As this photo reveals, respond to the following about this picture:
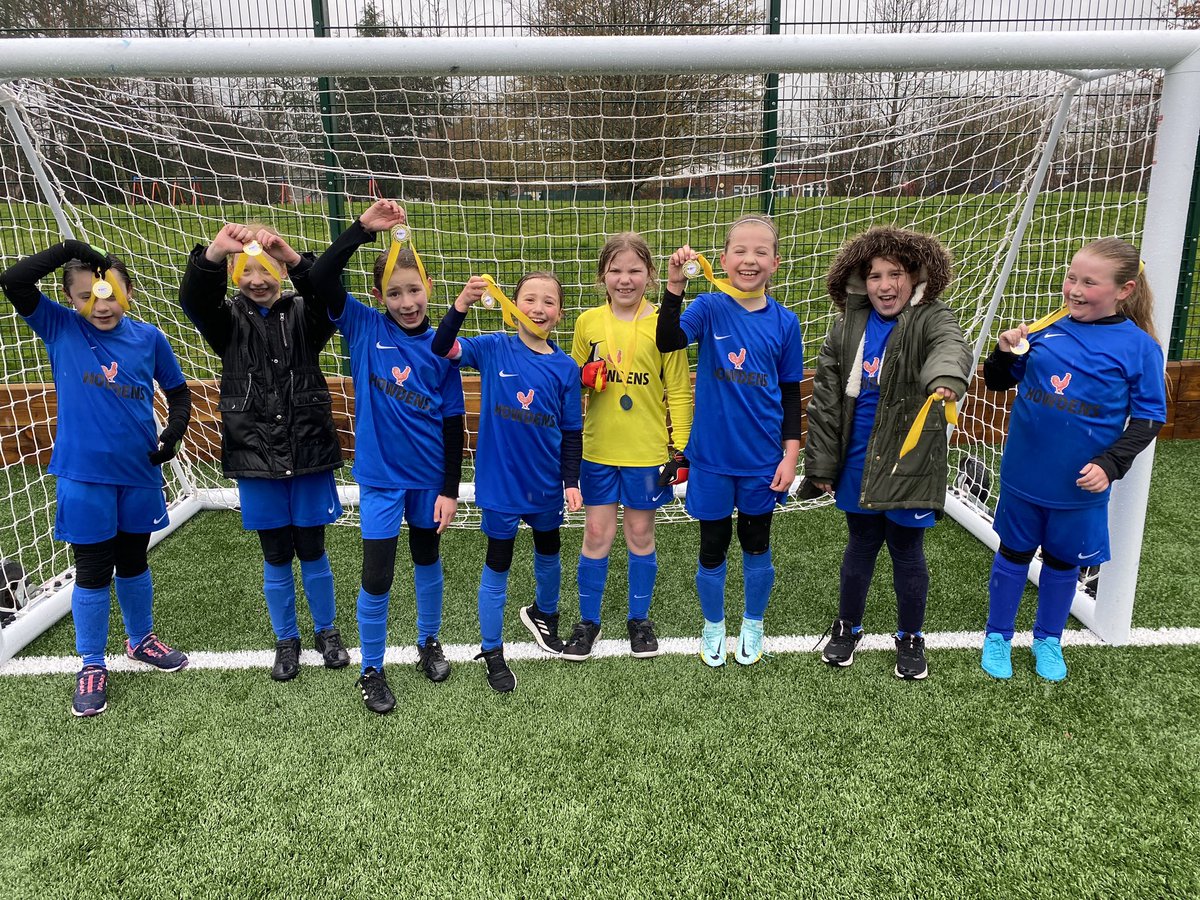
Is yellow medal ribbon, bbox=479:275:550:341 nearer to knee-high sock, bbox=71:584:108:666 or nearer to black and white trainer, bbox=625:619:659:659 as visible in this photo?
black and white trainer, bbox=625:619:659:659

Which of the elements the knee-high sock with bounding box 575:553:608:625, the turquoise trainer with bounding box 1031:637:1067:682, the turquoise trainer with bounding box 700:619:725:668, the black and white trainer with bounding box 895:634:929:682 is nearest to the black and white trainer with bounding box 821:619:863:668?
the black and white trainer with bounding box 895:634:929:682

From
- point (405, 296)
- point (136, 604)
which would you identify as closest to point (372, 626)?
point (136, 604)

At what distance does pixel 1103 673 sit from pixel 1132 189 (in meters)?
3.07

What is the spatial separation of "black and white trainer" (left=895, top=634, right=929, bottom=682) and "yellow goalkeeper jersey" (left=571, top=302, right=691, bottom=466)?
124 cm

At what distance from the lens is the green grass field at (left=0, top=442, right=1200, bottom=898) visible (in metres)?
2.05

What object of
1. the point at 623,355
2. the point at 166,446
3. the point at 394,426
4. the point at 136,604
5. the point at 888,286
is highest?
the point at 888,286

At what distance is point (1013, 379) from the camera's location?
290 centimetres

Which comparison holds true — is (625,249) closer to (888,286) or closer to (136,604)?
(888,286)

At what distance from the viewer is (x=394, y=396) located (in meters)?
2.72

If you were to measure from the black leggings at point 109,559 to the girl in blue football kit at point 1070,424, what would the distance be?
3458 mm

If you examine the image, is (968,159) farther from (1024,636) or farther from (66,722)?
(66,722)

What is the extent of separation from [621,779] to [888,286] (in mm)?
1977

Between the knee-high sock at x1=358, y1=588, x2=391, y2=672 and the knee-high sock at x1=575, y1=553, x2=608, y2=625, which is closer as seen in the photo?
the knee-high sock at x1=358, y1=588, x2=391, y2=672

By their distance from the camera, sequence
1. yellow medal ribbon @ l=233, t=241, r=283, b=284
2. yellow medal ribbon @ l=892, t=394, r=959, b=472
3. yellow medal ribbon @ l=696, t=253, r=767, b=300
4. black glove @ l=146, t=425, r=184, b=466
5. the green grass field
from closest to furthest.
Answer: the green grass field < yellow medal ribbon @ l=233, t=241, r=283, b=284 < yellow medal ribbon @ l=892, t=394, r=959, b=472 < yellow medal ribbon @ l=696, t=253, r=767, b=300 < black glove @ l=146, t=425, r=184, b=466
